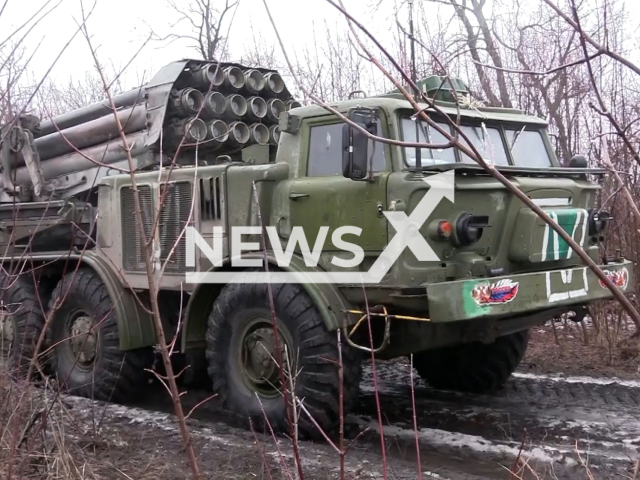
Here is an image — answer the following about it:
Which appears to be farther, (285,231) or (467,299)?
(285,231)

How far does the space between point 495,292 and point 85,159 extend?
417 cm

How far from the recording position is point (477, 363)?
664 cm

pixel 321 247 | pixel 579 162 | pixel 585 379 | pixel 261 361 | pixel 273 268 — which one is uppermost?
pixel 579 162

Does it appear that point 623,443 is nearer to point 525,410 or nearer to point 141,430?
point 525,410

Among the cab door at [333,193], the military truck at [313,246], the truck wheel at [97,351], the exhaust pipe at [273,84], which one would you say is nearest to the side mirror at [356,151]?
the military truck at [313,246]

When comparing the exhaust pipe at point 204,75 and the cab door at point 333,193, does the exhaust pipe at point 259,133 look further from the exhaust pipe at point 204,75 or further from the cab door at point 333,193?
the cab door at point 333,193

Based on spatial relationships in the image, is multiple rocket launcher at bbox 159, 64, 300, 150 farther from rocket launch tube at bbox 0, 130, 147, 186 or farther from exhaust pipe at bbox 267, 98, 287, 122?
rocket launch tube at bbox 0, 130, 147, 186

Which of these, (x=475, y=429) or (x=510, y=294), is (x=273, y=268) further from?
(x=475, y=429)

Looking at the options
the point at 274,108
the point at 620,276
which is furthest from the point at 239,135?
the point at 620,276

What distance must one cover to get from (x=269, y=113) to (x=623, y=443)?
13.0 feet

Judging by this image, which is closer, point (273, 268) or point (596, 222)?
point (273, 268)

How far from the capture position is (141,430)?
5582 millimetres

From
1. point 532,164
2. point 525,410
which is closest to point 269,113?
point 532,164

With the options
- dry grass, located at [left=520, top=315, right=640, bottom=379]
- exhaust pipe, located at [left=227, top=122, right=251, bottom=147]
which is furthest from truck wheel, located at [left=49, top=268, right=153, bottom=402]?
dry grass, located at [left=520, top=315, right=640, bottom=379]
